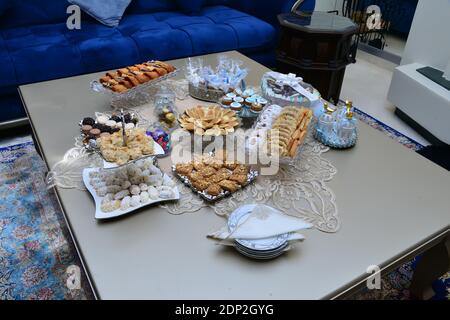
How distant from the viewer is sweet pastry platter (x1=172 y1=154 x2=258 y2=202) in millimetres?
1075

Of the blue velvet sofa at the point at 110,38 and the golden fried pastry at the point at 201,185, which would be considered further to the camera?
the blue velvet sofa at the point at 110,38

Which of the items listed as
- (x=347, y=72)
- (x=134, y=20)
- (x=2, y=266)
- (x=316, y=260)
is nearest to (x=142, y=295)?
(x=316, y=260)

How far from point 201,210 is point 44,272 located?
69 centimetres

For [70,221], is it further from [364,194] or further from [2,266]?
[364,194]

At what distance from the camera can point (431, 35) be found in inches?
92.6

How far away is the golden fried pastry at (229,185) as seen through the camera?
1.08 m

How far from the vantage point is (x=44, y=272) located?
1320 millimetres

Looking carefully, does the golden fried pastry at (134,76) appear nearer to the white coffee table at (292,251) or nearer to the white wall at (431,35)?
the white coffee table at (292,251)

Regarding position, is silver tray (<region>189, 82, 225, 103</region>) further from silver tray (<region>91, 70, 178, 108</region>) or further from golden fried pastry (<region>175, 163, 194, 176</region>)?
golden fried pastry (<region>175, 163, 194, 176</region>)

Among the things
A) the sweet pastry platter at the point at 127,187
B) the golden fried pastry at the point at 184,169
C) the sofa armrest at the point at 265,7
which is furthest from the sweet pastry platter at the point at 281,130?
the sofa armrest at the point at 265,7

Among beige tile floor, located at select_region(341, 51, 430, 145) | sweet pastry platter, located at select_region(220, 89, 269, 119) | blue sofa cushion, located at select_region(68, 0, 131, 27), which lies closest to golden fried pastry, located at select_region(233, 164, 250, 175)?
sweet pastry platter, located at select_region(220, 89, 269, 119)

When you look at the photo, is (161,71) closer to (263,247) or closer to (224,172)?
(224,172)

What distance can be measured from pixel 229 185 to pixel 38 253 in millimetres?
809

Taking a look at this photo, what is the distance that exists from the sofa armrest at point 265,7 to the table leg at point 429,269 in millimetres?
2033
